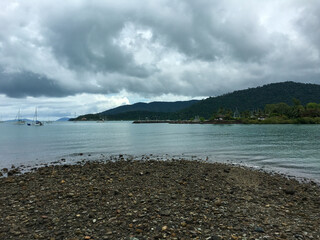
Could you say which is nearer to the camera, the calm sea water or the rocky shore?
the rocky shore

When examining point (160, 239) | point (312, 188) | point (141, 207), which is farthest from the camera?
point (312, 188)

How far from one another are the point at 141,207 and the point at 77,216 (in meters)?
3.20

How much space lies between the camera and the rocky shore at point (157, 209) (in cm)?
878

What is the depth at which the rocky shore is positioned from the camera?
8.78 metres

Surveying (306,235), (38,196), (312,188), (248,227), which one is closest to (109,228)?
(248,227)

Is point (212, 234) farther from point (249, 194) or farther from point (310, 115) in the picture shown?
point (310, 115)

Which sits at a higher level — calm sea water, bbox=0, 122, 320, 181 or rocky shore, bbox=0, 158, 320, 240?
rocky shore, bbox=0, 158, 320, 240

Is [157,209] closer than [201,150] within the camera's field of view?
Yes

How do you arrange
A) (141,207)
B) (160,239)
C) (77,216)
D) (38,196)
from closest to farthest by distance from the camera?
(160,239) → (77,216) → (141,207) → (38,196)

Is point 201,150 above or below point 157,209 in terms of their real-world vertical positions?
below

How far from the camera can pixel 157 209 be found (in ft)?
35.8

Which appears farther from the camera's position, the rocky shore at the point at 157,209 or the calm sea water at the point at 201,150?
the calm sea water at the point at 201,150

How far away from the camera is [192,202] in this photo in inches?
473

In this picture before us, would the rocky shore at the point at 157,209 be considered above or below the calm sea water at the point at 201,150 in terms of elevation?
above
